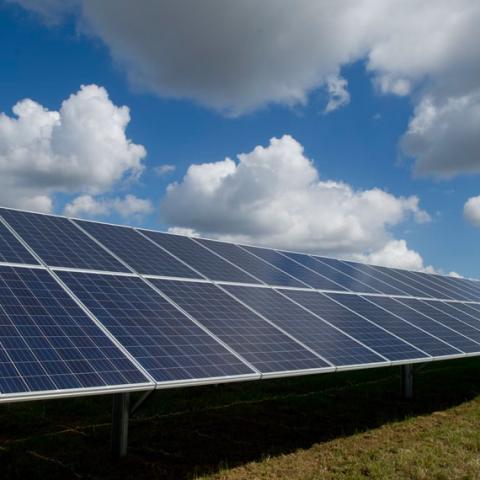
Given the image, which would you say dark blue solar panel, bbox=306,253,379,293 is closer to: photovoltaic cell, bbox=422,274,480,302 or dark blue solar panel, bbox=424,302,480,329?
dark blue solar panel, bbox=424,302,480,329

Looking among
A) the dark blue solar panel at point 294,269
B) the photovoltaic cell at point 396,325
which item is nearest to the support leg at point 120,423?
the photovoltaic cell at point 396,325

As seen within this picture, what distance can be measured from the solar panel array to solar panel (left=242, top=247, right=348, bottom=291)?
0.08 metres

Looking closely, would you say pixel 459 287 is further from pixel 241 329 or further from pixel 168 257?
pixel 241 329

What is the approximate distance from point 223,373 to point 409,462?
16.6ft

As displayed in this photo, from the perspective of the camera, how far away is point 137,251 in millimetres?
15312

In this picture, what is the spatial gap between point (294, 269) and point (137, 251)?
686 centimetres

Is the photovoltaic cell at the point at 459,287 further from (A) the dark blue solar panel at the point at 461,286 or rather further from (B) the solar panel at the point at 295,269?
(B) the solar panel at the point at 295,269

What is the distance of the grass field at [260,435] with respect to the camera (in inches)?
449

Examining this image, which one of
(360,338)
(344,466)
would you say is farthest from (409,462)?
(360,338)

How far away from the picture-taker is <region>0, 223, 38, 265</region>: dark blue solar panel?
456 inches

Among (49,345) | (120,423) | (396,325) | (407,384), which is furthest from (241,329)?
(407,384)

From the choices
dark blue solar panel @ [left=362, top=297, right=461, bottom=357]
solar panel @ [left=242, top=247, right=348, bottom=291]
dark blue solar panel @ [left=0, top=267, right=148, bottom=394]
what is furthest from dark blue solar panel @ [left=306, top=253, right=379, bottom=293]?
dark blue solar panel @ [left=0, top=267, right=148, bottom=394]

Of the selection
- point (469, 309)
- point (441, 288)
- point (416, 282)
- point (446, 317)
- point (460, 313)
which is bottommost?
point (446, 317)

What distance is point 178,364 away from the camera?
381 inches
